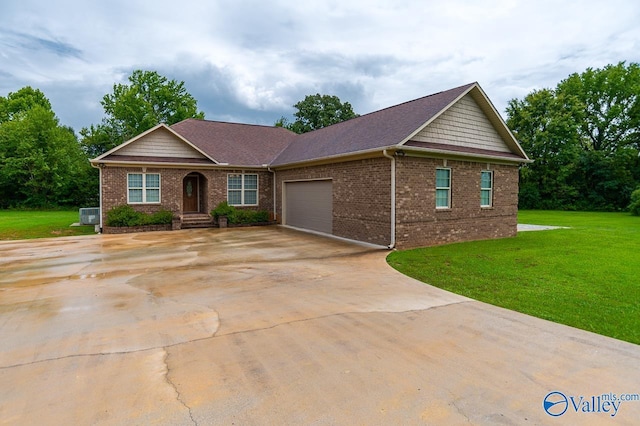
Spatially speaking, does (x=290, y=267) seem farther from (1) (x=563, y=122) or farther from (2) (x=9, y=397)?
(1) (x=563, y=122)

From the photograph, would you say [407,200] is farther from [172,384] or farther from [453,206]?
[172,384]

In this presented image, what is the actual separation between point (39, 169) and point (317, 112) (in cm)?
2707

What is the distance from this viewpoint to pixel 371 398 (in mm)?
2926

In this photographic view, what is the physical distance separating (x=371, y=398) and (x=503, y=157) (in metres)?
12.7

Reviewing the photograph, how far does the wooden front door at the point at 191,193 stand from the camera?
19.2 metres

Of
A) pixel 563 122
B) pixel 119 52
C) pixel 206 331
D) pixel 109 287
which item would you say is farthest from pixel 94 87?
pixel 563 122

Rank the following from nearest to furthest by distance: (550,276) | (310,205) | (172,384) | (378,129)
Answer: (172,384)
(550,276)
(378,129)
(310,205)

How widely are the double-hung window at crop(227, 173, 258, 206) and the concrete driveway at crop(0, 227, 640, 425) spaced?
10951 millimetres

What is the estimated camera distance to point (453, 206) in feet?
40.3

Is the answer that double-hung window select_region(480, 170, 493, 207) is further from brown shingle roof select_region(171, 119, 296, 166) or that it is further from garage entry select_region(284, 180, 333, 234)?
brown shingle roof select_region(171, 119, 296, 166)

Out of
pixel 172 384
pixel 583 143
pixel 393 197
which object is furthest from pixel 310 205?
pixel 583 143

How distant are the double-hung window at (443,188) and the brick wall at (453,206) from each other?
15cm

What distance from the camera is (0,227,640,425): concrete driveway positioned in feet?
9.07

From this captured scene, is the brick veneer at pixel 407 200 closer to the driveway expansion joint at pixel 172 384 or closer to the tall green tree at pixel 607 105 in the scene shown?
the driveway expansion joint at pixel 172 384
